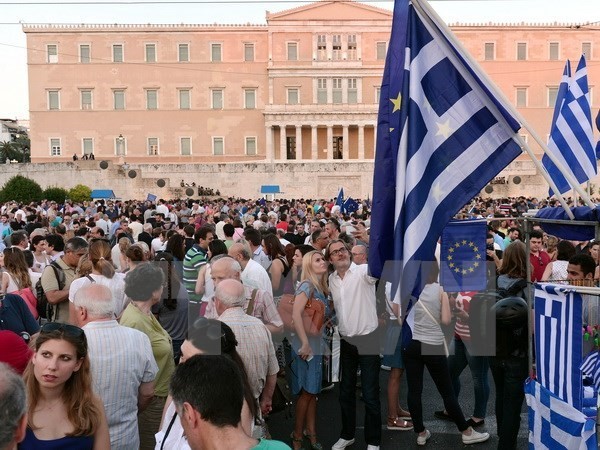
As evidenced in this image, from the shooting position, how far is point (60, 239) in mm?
7355

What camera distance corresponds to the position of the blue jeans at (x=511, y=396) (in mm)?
4355

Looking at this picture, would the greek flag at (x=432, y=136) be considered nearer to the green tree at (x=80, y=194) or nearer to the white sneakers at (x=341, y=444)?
the white sneakers at (x=341, y=444)

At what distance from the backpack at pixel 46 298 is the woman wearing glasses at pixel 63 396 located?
269 cm

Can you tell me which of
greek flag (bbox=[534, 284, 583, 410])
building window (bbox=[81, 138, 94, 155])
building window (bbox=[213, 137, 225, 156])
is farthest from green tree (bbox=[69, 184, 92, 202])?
greek flag (bbox=[534, 284, 583, 410])

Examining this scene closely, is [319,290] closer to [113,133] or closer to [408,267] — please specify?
[408,267]

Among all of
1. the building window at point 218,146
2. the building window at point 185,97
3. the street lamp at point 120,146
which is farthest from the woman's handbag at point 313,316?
the building window at point 185,97

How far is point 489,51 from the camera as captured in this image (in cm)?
5169

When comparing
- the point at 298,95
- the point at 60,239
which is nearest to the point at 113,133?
the point at 298,95

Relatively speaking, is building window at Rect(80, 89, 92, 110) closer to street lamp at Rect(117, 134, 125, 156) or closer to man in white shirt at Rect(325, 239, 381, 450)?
street lamp at Rect(117, 134, 125, 156)

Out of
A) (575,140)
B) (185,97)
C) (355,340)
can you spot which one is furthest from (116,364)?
(185,97)

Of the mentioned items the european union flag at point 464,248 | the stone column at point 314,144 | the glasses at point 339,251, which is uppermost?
the stone column at point 314,144

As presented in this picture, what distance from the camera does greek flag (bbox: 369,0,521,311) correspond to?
3.39 meters

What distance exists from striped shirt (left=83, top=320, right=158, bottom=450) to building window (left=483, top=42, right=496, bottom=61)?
169ft

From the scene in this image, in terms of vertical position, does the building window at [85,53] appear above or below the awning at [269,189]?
above
